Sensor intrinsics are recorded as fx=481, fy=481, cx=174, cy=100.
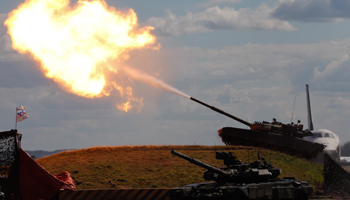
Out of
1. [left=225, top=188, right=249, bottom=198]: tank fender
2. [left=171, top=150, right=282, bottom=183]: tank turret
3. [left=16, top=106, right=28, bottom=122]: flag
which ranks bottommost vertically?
[left=225, top=188, right=249, bottom=198]: tank fender

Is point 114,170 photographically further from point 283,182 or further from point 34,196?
point 283,182

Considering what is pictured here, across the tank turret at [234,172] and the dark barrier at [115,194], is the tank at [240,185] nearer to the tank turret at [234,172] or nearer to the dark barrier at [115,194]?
the tank turret at [234,172]

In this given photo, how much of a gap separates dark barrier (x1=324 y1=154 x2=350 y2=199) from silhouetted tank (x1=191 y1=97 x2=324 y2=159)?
15.3 metres

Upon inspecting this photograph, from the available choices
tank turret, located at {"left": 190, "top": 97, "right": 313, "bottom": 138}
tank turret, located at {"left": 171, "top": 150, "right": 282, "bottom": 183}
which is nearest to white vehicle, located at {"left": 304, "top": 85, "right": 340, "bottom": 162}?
tank turret, located at {"left": 190, "top": 97, "right": 313, "bottom": 138}

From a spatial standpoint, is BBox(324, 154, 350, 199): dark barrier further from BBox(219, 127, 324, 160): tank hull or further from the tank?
BBox(219, 127, 324, 160): tank hull

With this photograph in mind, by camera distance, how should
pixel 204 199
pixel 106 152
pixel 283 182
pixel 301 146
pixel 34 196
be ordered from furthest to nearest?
pixel 301 146 < pixel 106 152 < pixel 34 196 < pixel 283 182 < pixel 204 199

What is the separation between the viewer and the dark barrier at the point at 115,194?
786 inches

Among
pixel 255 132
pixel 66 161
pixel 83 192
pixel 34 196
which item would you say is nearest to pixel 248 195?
pixel 83 192

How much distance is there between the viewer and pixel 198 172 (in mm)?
28484

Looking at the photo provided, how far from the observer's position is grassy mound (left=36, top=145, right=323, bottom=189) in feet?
A: 87.8

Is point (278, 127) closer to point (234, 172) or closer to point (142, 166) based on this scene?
point (142, 166)

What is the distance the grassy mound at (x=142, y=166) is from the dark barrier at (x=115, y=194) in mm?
5550

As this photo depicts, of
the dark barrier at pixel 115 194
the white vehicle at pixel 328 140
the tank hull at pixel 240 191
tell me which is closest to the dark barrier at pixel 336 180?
the tank hull at pixel 240 191

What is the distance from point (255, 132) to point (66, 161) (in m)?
16.7
